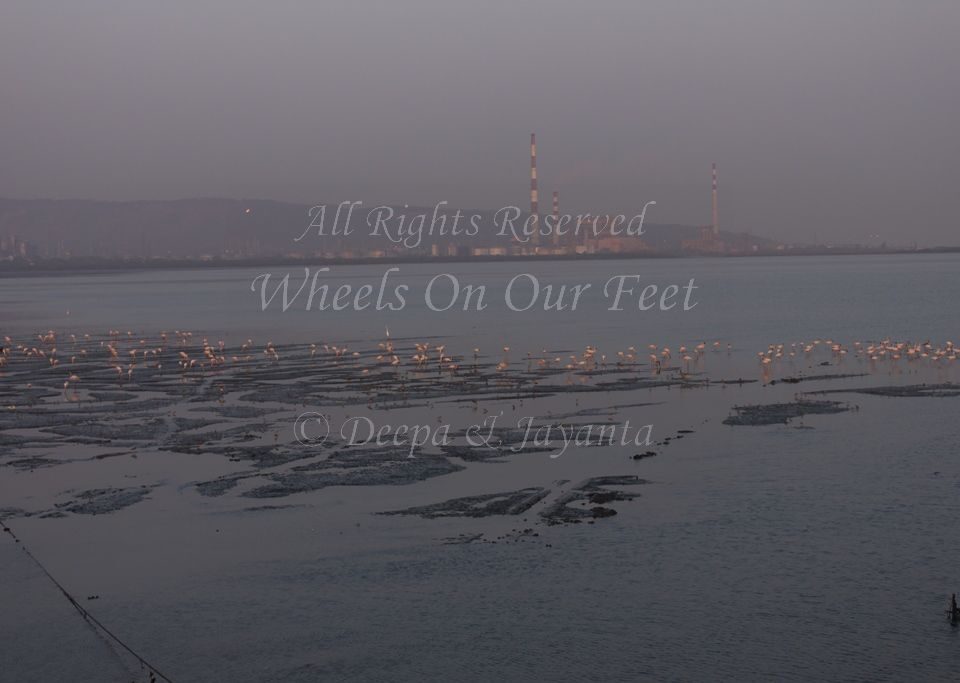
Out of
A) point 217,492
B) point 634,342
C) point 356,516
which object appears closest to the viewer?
point 356,516

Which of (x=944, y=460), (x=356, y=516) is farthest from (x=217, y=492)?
(x=944, y=460)

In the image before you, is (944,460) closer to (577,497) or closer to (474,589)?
(577,497)

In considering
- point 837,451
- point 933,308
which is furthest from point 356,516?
point 933,308

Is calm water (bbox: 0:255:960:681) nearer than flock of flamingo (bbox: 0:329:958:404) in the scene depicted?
Yes

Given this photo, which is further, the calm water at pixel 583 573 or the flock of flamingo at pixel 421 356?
the flock of flamingo at pixel 421 356

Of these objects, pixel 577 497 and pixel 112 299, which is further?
pixel 112 299

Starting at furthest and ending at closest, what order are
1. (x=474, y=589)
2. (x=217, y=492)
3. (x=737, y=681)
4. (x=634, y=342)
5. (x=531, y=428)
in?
(x=634, y=342)
(x=531, y=428)
(x=217, y=492)
(x=474, y=589)
(x=737, y=681)

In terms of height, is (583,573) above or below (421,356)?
below

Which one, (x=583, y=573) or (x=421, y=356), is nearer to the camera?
(x=583, y=573)
